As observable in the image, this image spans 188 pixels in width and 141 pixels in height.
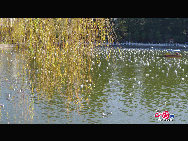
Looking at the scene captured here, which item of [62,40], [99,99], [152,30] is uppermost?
[152,30]

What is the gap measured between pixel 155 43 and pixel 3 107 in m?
53.0

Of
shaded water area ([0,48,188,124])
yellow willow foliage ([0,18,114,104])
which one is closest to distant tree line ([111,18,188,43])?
shaded water area ([0,48,188,124])

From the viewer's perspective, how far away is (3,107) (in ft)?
58.8

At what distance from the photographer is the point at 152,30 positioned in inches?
2707

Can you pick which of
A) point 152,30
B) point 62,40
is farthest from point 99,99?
point 152,30

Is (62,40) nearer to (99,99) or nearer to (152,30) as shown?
(99,99)

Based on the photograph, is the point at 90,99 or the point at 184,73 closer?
the point at 90,99

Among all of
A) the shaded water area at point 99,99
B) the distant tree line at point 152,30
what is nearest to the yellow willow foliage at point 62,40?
the shaded water area at point 99,99

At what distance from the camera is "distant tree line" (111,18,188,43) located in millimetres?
66281

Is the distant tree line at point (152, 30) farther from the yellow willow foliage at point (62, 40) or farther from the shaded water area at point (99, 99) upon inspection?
the yellow willow foliage at point (62, 40)

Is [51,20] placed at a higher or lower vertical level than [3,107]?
higher

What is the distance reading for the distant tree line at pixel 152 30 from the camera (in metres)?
66.3
